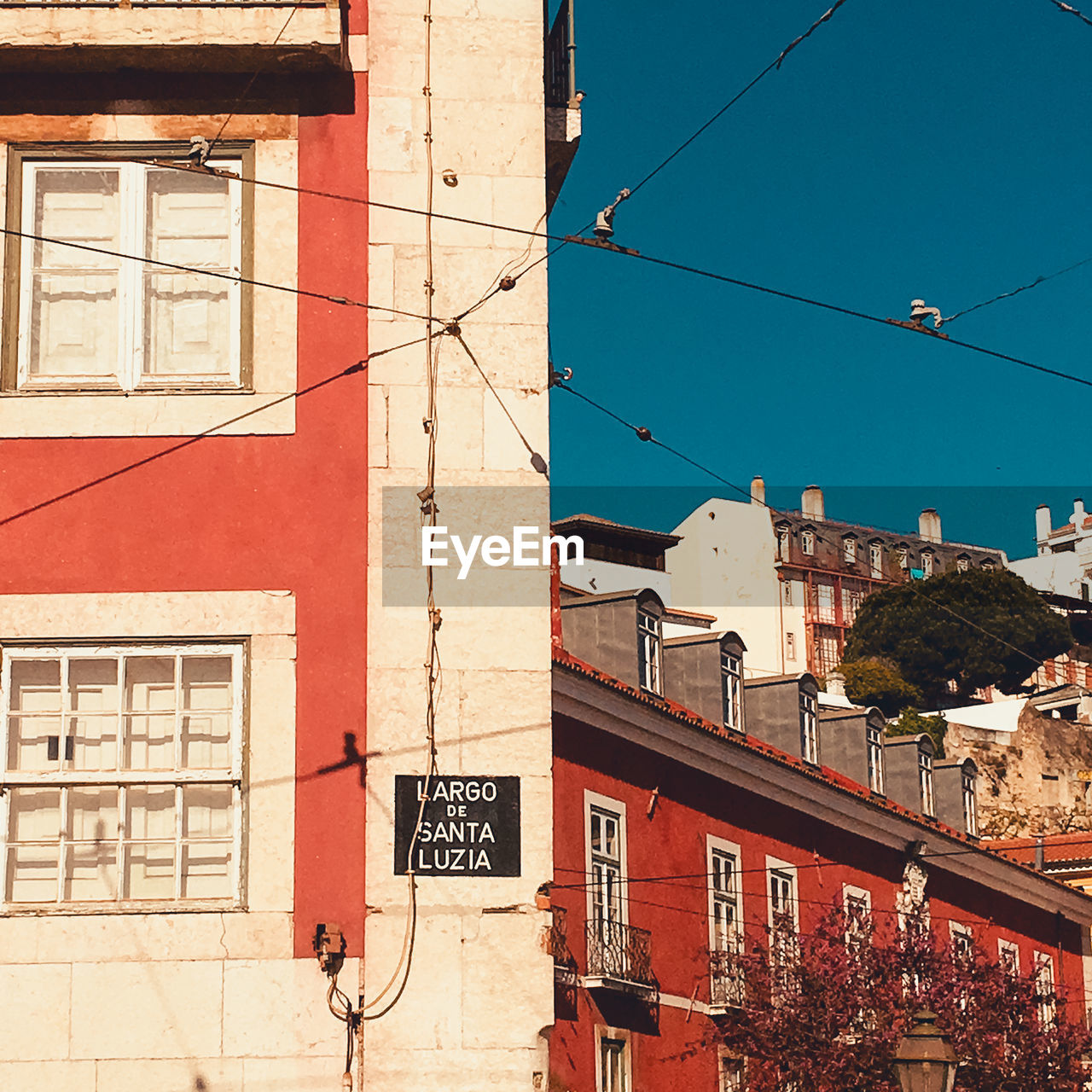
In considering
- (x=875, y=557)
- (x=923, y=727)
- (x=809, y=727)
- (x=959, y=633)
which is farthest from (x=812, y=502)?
(x=809, y=727)

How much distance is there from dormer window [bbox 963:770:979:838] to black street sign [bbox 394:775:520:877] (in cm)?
2978

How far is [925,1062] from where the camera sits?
1473 cm

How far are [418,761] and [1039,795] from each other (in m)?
62.8

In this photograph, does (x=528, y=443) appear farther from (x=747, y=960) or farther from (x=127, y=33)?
(x=747, y=960)

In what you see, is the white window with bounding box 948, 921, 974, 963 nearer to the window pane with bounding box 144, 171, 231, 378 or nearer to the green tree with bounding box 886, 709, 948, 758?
the window pane with bounding box 144, 171, 231, 378

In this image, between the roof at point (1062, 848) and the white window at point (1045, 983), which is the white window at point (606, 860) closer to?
the white window at point (1045, 983)

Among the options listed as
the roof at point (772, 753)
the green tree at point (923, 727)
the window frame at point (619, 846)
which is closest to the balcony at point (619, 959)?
the window frame at point (619, 846)

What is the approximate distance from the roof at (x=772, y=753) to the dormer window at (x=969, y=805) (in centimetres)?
211

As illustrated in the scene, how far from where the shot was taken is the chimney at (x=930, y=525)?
353 feet

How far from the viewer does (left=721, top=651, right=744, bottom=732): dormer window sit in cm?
2994

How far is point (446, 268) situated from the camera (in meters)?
11.1

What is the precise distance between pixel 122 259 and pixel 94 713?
8.35 feet

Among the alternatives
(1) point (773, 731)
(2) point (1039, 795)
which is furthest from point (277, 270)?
(2) point (1039, 795)

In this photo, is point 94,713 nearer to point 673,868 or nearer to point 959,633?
point 673,868
